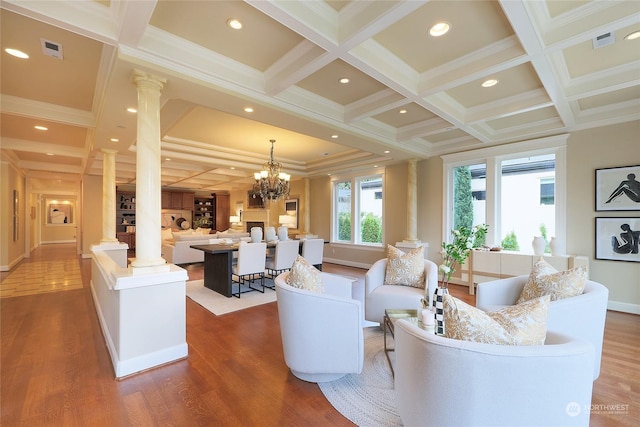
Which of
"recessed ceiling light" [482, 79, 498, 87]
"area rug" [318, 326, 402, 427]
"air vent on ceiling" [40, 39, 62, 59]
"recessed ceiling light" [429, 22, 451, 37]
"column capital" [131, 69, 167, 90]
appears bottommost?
"area rug" [318, 326, 402, 427]

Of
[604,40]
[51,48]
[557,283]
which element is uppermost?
[604,40]

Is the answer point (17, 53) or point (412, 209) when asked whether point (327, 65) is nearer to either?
point (17, 53)

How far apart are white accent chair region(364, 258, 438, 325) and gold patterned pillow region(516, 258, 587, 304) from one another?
88cm

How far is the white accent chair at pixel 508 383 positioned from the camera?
106 centimetres

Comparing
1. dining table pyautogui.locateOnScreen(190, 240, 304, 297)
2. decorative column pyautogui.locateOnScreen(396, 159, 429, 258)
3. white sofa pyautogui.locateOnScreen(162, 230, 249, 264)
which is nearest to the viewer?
dining table pyautogui.locateOnScreen(190, 240, 304, 297)

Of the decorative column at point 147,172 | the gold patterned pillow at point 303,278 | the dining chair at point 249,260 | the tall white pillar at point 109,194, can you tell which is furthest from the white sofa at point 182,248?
the gold patterned pillow at point 303,278

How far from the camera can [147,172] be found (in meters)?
2.44

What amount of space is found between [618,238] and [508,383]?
446cm

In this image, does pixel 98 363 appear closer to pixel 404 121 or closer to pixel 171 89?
pixel 171 89

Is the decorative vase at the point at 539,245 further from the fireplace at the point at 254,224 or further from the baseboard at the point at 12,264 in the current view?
the baseboard at the point at 12,264

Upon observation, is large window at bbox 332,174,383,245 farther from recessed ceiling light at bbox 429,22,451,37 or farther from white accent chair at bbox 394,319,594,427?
white accent chair at bbox 394,319,594,427

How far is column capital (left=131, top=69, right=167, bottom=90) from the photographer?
2439 mm

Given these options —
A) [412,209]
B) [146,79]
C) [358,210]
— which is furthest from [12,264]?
[412,209]

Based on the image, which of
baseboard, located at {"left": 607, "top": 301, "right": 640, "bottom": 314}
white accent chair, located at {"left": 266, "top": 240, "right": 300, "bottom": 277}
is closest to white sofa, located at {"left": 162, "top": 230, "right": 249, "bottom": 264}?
white accent chair, located at {"left": 266, "top": 240, "right": 300, "bottom": 277}
